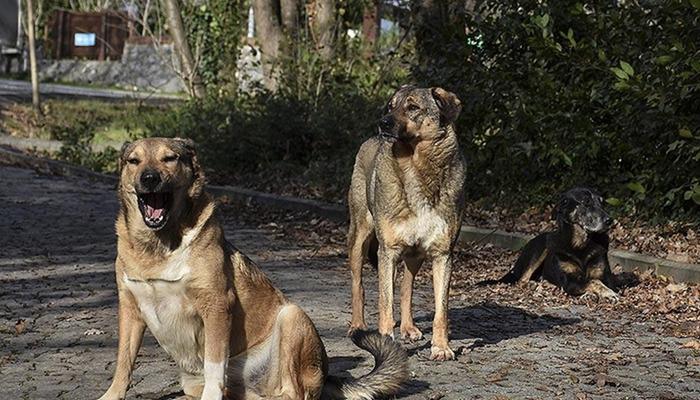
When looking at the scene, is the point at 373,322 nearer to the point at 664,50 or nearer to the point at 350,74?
the point at 664,50

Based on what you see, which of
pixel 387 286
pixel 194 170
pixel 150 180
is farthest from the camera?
pixel 387 286

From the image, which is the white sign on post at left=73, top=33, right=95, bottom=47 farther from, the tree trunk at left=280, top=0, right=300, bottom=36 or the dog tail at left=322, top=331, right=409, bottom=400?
the dog tail at left=322, top=331, right=409, bottom=400

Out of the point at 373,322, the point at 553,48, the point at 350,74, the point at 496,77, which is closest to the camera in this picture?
the point at 373,322

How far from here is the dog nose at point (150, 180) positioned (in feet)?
20.4

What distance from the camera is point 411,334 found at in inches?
338

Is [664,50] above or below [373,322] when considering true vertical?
above

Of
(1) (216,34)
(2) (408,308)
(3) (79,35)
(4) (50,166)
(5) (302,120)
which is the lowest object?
(4) (50,166)

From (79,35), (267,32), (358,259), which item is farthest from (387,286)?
(79,35)

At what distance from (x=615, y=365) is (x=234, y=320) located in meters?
2.74

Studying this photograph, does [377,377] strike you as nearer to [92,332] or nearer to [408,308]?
[408,308]

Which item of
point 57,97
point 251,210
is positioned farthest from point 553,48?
point 57,97

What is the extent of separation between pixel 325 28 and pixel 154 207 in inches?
581

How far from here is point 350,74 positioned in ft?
67.0

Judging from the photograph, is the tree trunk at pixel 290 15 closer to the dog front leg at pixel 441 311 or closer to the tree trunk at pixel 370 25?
the tree trunk at pixel 370 25
